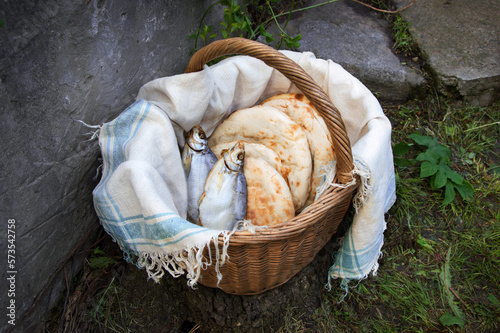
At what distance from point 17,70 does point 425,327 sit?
84.3 inches

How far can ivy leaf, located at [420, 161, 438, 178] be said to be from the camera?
222 cm

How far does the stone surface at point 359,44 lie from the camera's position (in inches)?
107

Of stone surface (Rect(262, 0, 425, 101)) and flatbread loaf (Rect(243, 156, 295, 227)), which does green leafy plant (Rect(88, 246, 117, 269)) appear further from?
stone surface (Rect(262, 0, 425, 101))

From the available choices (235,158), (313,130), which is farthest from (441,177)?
(235,158)

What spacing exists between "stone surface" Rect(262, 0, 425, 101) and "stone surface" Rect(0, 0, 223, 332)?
1263 mm

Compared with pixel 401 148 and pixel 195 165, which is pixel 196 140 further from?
pixel 401 148

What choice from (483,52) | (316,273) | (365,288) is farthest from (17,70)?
(483,52)

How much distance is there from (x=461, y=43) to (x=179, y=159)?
2367 millimetres

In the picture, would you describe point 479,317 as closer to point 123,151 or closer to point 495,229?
point 495,229

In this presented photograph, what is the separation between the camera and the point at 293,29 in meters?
2.97

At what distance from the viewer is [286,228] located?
1389 millimetres

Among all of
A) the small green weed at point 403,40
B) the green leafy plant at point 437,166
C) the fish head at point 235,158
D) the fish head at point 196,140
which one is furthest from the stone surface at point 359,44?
the fish head at point 235,158

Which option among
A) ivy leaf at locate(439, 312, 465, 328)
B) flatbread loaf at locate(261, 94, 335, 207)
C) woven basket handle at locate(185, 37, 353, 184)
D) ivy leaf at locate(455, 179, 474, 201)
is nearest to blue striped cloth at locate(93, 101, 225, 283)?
woven basket handle at locate(185, 37, 353, 184)

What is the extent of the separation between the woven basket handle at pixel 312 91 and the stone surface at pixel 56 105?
0.53 meters
